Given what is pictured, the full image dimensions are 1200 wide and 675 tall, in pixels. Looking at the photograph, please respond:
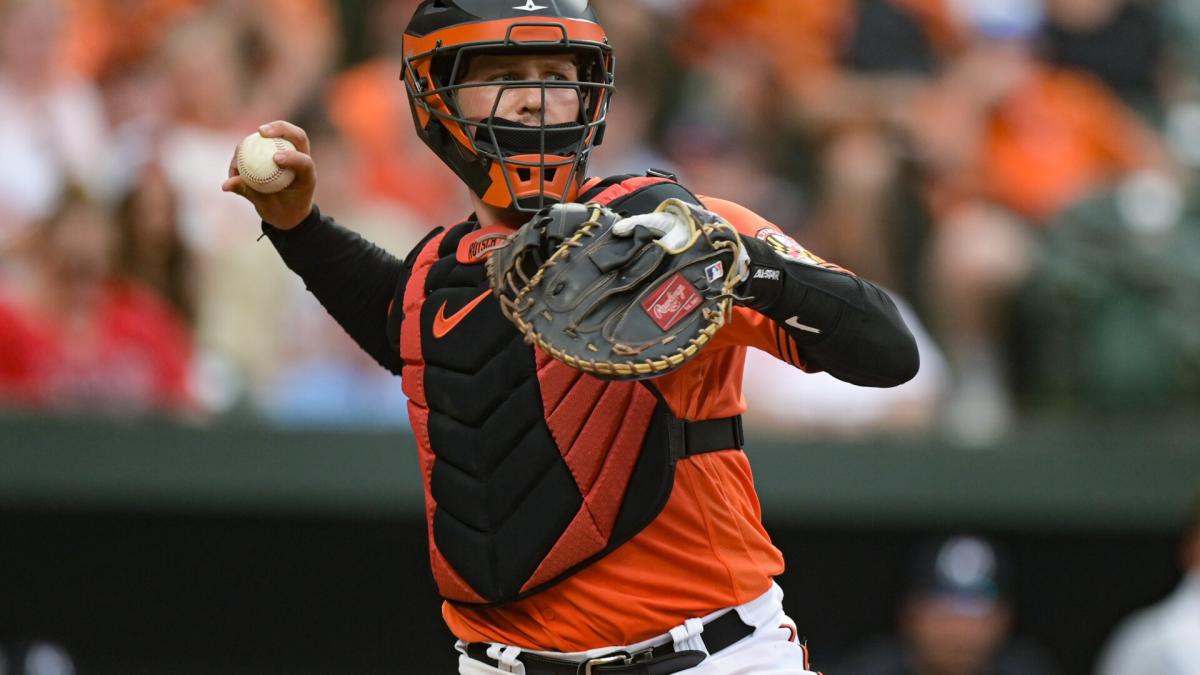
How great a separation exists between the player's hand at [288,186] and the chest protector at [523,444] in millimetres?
357

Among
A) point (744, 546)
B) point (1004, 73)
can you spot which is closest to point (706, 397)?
point (744, 546)

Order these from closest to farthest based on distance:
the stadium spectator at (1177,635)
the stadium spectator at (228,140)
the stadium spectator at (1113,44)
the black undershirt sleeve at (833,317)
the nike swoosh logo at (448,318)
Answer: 1. the black undershirt sleeve at (833,317)
2. the nike swoosh logo at (448,318)
3. the stadium spectator at (1177,635)
4. the stadium spectator at (228,140)
5. the stadium spectator at (1113,44)

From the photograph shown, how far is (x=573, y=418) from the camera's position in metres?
2.84

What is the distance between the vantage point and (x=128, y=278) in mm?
6297

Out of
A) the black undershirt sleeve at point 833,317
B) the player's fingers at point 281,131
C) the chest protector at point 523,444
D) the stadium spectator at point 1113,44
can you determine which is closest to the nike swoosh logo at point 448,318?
the chest protector at point 523,444

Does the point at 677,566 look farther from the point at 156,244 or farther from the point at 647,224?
the point at 156,244

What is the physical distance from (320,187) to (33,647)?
2108 mm

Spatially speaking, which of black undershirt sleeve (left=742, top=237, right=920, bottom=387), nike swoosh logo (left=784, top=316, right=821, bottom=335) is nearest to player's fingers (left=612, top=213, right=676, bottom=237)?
black undershirt sleeve (left=742, top=237, right=920, bottom=387)

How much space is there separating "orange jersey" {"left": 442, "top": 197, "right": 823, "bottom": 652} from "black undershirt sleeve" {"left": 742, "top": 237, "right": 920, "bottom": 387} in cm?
17

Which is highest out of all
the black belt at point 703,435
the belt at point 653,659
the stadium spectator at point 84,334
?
the black belt at point 703,435

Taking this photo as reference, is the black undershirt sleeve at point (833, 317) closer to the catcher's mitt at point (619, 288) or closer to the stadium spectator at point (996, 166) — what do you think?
the catcher's mitt at point (619, 288)

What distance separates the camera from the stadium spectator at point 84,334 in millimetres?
6109

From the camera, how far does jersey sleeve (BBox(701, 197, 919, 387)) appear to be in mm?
2635

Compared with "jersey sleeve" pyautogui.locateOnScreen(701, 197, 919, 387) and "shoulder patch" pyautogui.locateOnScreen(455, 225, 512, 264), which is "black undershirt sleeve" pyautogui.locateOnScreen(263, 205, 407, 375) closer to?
"shoulder patch" pyautogui.locateOnScreen(455, 225, 512, 264)
